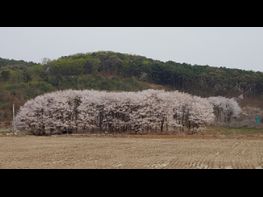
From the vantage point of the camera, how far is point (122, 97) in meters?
59.2

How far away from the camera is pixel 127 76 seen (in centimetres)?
12606

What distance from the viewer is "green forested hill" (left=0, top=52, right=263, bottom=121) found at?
106250 mm

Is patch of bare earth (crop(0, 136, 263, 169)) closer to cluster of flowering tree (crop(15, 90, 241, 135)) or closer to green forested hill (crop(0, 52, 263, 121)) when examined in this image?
cluster of flowering tree (crop(15, 90, 241, 135))

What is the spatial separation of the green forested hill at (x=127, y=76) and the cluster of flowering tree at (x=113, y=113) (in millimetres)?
38168

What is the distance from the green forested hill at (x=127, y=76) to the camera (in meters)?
106

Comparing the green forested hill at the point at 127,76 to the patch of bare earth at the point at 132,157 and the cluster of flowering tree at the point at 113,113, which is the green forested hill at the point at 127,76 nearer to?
the cluster of flowering tree at the point at 113,113

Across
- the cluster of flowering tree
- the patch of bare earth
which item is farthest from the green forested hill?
the patch of bare earth

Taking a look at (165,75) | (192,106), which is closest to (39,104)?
(192,106)

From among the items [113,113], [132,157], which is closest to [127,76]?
[113,113]

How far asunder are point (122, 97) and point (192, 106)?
9930 mm
